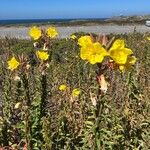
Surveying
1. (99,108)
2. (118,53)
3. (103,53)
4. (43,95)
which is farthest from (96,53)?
(43,95)

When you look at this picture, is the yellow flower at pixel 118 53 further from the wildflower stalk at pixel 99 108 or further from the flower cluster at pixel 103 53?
the wildflower stalk at pixel 99 108

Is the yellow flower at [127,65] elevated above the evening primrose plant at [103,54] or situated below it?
below

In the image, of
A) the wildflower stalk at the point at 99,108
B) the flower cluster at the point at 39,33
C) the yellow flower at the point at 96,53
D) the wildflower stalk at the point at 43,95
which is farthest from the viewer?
the flower cluster at the point at 39,33

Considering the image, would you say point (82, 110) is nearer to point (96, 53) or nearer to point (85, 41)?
point (85, 41)

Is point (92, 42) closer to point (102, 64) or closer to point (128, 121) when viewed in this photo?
point (102, 64)

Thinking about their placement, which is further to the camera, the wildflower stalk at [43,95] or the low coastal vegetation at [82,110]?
the wildflower stalk at [43,95]

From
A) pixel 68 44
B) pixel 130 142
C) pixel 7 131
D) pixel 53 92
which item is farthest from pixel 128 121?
pixel 68 44

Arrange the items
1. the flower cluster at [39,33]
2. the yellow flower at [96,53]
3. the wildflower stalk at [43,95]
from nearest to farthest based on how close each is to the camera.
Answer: the yellow flower at [96,53]
the wildflower stalk at [43,95]
the flower cluster at [39,33]

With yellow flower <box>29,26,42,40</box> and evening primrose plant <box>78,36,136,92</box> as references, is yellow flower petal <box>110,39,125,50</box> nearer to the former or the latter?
evening primrose plant <box>78,36,136,92</box>

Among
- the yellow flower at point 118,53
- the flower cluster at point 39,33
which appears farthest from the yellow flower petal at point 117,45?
the flower cluster at point 39,33

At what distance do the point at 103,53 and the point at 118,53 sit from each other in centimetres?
11

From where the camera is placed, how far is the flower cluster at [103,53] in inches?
142

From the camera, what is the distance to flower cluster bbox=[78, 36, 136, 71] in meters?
3.61

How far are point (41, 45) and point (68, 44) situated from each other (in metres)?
10.7
